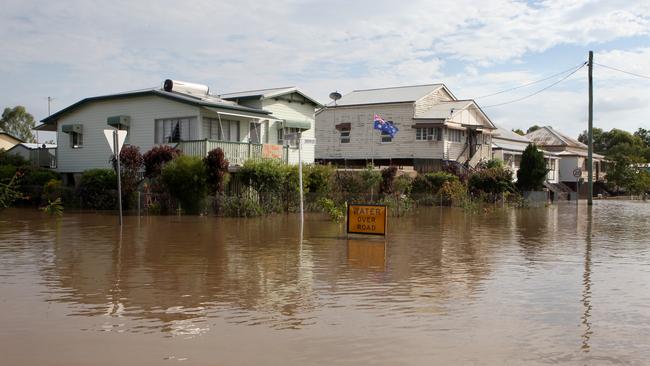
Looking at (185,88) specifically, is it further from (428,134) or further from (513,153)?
(513,153)

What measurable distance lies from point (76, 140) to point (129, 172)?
9.59m

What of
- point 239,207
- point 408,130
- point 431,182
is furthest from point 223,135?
point 408,130

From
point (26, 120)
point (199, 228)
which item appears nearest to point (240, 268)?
point (199, 228)

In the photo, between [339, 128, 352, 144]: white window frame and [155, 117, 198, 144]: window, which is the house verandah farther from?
[339, 128, 352, 144]: white window frame

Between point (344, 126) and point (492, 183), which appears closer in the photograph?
point (492, 183)

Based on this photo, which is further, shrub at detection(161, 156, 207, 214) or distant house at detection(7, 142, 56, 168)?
distant house at detection(7, 142, 56, 168)

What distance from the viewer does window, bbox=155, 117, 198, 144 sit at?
3106 cm

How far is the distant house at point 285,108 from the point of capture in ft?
115

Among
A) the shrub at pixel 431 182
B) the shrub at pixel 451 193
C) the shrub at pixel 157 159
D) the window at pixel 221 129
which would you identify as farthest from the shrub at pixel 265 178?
the shrub at pixel 431 182

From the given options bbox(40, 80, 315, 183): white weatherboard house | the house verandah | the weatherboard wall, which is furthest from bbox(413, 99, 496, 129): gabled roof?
the weatherboard wall

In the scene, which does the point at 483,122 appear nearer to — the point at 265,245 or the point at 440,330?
the point at 265,245

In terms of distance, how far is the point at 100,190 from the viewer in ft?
96.4

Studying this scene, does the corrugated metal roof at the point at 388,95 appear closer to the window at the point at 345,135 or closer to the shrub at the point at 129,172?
the window at the point at 345,135

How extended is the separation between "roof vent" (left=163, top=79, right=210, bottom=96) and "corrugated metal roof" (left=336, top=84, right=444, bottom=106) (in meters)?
18.0
